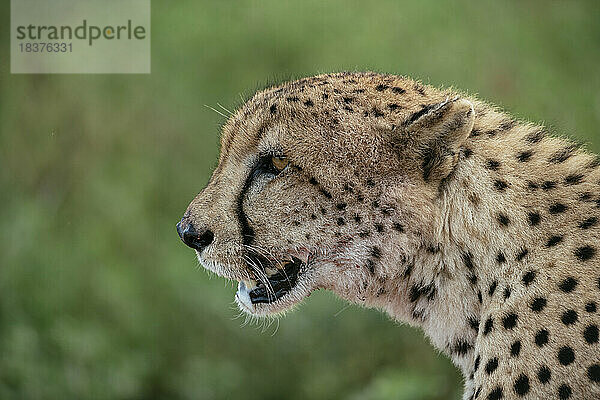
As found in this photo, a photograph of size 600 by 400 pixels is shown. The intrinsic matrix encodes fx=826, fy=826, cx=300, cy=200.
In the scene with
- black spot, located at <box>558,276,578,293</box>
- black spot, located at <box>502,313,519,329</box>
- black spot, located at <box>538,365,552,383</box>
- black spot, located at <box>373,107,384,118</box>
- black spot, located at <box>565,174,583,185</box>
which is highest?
black spot, located at <box>373,107,384,118</box>

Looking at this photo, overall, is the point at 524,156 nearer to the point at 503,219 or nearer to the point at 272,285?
the point at 503,219

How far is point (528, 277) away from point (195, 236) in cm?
110

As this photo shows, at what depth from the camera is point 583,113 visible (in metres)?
5.73

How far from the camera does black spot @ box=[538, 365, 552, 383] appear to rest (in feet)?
7.58

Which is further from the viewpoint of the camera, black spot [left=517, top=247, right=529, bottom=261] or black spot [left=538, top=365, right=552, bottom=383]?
black spot [left=517, top=247, right=529, bottom=261]

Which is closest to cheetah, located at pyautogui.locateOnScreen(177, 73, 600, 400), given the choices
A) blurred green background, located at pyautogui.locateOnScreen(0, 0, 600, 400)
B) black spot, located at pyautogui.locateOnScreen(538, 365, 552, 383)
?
black spot, located at pyautogui.locateOnScreen(538, 365, 552, 383)

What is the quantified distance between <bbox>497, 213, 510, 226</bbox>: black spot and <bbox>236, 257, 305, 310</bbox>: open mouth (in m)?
0.68

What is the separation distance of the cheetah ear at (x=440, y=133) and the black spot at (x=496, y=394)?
67 cm

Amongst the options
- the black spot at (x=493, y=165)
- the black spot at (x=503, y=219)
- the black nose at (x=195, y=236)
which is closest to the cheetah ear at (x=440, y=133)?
the black spot at (x=493, y=165)

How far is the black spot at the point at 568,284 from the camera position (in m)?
2.39

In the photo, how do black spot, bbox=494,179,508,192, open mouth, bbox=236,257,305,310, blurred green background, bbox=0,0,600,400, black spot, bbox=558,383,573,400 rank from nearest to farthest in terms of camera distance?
1. black spot, bbox=558,383,573,400
2. black spot, bbox=494,179,508,192
3. open mouth, bbox=236,257,305,310
4. blurred green background, bbox=0,0,600,400

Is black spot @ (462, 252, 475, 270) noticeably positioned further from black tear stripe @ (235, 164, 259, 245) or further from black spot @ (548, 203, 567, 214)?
black tear stripe @ (235, 164, 259, 245)

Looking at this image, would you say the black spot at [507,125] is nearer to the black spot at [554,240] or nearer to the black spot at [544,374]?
the black spot at [554,240]

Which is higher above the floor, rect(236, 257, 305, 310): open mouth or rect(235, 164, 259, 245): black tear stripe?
rect(235, 164, 259, 245): black tear stripe
